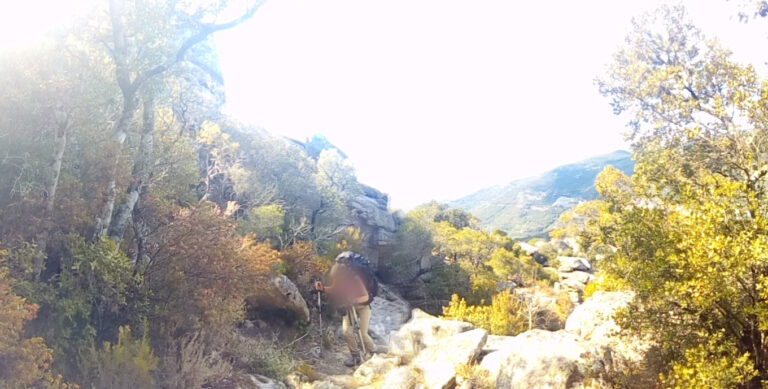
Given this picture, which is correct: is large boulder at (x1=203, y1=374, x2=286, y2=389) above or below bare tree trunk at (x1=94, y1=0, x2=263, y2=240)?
below

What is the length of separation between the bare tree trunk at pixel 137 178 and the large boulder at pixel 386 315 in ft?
38.2

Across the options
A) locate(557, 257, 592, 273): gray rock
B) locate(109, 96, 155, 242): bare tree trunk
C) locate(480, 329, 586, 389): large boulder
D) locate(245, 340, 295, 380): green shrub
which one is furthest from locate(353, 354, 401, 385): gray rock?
locate(557, 257, 592, 273): gray rock

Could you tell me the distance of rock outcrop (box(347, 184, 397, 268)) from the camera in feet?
125

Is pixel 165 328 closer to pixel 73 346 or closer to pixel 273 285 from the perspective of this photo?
A: pixel 73 346

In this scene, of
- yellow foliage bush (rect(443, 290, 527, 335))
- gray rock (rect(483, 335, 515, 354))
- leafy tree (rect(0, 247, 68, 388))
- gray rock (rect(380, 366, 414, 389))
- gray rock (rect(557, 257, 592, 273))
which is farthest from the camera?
gray rock (rect(557, 257, 592, 273))

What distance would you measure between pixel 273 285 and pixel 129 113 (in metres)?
6.38

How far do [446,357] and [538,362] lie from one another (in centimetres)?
169

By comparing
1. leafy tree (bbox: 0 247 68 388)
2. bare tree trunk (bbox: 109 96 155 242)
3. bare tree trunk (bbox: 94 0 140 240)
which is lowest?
leafy tree (bbox: 0 247 68 388)

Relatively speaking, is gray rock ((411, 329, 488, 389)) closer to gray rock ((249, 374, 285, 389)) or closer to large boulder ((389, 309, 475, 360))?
large boulder ((389, 309, 475, 360))

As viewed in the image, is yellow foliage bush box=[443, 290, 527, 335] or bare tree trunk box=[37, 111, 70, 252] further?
yellow foliage bush box=[443, 290, 527, 335]

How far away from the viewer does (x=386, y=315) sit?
2420cm

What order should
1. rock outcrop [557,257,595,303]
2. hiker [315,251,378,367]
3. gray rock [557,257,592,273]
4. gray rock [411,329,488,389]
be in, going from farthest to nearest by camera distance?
gray rock [557,257,592,273], rock outcrop [557,257,595,303], hiker [315,251,378,367], gray rock [411,329,488,389]

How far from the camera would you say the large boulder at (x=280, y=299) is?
12648 millimetres

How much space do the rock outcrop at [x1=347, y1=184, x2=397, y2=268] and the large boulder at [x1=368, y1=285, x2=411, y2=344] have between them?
6.33 metres
